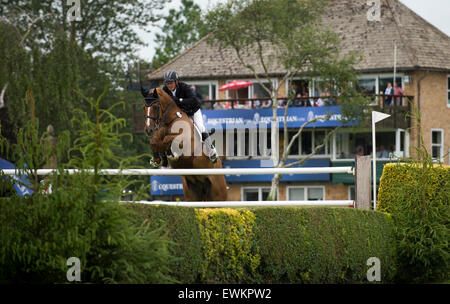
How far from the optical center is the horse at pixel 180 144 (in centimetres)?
1126

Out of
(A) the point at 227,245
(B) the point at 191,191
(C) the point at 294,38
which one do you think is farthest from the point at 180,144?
(C) the point at 294,38

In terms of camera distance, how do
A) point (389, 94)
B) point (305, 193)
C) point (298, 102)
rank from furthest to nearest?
1. point (305, 193)
2. point (298, 102)
3. point (389, 94)

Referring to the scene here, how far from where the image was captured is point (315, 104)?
40.2 meters

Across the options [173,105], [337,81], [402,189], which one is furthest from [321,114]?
[402,189]

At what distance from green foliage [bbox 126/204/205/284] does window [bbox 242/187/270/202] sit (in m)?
36.1

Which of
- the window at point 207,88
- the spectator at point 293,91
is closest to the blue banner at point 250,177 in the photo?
the spectator at point 293,91

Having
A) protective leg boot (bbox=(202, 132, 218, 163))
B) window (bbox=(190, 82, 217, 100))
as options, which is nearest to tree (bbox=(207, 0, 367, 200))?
window (bbox=(190, 82, 217, 100))

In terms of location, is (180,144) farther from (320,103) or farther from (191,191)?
(320,103)

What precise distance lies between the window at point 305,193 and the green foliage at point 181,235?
35.6 meters

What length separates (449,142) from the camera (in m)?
42.8

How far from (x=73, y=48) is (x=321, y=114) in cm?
1337

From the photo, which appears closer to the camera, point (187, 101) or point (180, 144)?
point (180, 144)

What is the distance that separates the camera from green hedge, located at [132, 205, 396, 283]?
6309mm

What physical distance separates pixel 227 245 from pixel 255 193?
121ft
